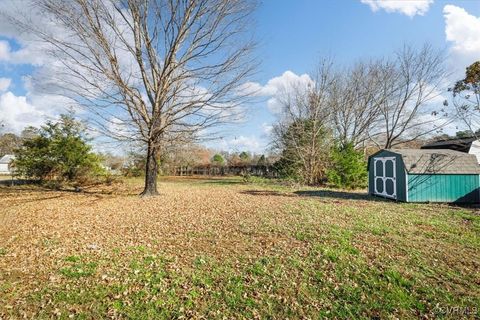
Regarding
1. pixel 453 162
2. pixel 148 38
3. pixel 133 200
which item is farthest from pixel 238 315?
pixel 453 162

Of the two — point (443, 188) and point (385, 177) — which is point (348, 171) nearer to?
point (385, 177)

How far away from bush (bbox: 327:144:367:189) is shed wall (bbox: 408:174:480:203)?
6.32m

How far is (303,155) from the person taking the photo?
20312mm

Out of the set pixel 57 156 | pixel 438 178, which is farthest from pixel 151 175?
pixel 438 178

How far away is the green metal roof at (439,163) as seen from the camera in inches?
450

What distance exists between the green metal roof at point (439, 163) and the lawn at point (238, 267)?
4.20m

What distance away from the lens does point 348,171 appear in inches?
703

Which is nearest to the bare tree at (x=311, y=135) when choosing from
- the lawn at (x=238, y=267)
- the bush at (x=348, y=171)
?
the bush at (x=348, y=171)

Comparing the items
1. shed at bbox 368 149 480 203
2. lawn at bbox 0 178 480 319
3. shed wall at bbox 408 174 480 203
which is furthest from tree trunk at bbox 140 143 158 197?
shed wall at bbox 408 174 480 203

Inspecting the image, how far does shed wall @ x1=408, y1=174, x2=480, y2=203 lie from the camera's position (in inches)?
448

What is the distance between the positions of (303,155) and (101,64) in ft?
49.5

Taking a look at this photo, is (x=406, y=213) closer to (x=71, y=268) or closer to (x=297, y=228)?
(x=297, y=228)

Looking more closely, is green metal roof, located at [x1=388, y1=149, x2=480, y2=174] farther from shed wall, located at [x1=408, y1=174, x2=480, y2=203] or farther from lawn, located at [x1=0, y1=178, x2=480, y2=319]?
lawn, located at [x1=0, y1=178, x2=480, y2=319]

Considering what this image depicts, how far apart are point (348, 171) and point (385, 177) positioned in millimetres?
4776
